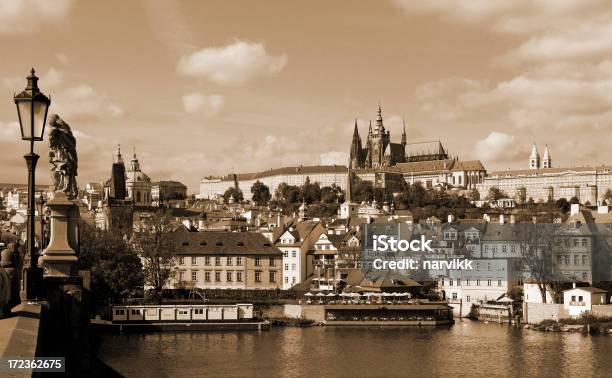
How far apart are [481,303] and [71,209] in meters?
54.2

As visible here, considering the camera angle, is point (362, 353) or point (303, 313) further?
point (303, 313)

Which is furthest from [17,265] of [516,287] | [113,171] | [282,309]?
[113,171]

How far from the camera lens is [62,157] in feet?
49.8

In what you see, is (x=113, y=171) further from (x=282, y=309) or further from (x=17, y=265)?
(x=17, y=265)

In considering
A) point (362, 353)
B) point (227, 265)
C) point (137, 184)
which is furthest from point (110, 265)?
point (137, 184)

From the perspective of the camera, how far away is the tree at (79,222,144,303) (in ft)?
170

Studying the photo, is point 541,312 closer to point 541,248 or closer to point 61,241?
point 541,248

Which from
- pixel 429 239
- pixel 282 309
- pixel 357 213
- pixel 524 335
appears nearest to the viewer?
pixel 524 335

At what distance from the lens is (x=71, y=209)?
14711 mm

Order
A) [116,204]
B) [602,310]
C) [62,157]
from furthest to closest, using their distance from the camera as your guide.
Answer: [116,204] < [602,310] < [62,157]

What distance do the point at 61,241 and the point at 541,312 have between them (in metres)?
49.4

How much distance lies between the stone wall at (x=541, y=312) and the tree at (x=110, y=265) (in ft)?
90.0

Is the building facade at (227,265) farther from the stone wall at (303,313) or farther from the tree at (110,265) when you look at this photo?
the tree at (110,265)

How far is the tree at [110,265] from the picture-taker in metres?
51.8
